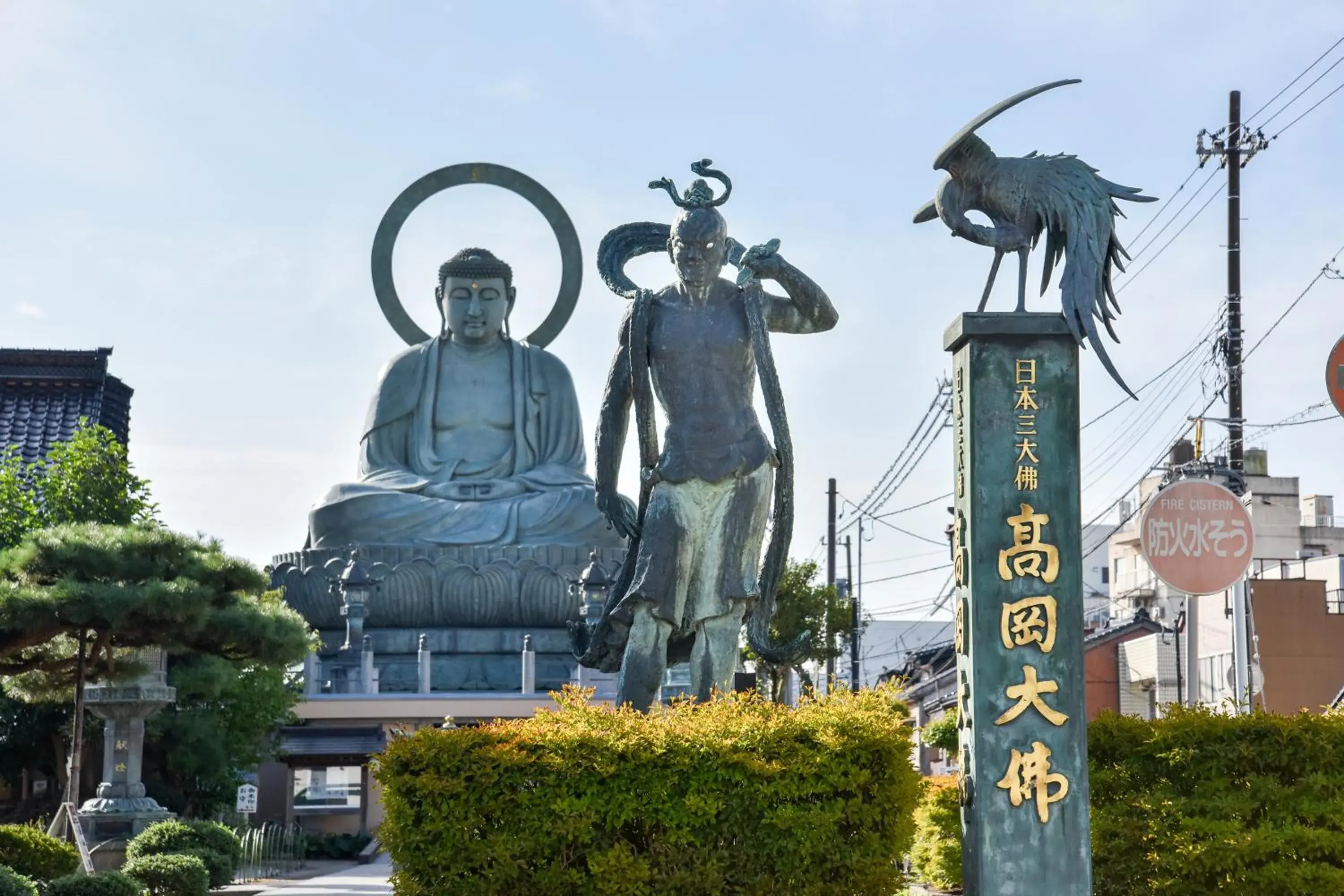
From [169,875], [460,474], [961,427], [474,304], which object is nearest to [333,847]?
[460,474]

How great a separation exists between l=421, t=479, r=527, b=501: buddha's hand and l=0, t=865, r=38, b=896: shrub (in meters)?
15.5

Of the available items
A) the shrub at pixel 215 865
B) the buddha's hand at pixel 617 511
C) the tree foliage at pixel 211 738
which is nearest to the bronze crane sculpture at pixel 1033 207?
the buddha's hand at pixel 617 511

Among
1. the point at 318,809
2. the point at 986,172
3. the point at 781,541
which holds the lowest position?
the point at 318,809

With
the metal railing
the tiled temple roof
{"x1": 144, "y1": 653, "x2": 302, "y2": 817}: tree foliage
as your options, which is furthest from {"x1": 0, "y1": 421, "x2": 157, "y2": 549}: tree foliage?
the tiled temple roof

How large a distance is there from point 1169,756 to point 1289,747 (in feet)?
1.54

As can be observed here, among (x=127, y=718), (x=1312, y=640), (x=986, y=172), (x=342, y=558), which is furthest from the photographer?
(x=342, y=558)

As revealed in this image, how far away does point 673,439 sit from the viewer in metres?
8.48

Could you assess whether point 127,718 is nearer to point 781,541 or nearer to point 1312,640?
point 781,541

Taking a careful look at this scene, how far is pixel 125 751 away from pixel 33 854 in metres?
4.68

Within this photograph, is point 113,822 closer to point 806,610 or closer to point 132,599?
point 132,599

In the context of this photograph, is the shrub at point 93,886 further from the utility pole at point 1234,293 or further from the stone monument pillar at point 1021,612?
the utility pole at point 1234,293

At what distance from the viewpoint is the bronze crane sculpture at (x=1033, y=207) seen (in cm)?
716

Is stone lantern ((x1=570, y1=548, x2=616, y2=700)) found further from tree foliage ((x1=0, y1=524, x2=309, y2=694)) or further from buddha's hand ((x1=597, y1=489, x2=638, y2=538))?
buddha's hand ((x1=597, y1=489, x2=638, y2=538))

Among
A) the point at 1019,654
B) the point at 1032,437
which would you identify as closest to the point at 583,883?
the point at 1019,654
